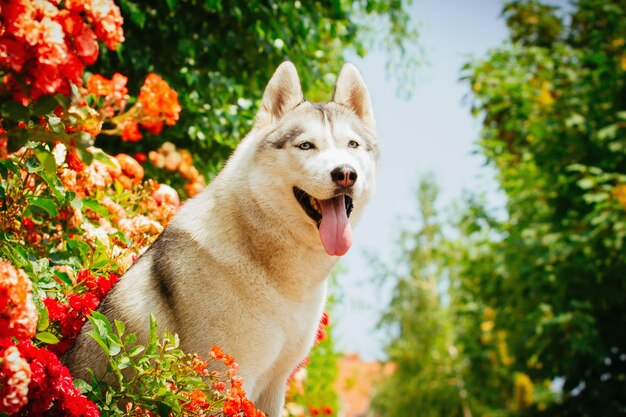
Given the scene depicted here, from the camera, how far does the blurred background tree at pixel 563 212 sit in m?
7.29

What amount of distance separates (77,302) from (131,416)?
0.65 m

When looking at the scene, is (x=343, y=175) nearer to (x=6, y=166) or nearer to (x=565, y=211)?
(x=6, y=166)

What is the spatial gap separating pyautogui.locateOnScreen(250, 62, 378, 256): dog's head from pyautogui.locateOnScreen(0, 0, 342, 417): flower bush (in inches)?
21.1

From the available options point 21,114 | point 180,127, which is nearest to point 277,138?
point 21,114

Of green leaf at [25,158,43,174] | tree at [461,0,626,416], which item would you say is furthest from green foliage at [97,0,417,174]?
tree at [461,0,626,416]

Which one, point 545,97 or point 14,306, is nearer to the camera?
point 14,306

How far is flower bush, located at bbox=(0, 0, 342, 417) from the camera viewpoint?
1.67 meters

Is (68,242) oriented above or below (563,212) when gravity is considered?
above

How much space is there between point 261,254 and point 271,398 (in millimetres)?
711

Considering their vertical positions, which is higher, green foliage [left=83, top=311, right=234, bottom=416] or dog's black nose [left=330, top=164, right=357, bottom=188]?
dog's black nose [left=330, top=164, right=357, bottom=188]

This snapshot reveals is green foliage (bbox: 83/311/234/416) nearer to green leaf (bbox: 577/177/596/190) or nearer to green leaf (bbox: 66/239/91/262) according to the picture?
green leaf (bbox: 66/239/91/262)

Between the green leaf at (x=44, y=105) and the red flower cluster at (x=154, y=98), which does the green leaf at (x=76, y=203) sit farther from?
the green leaf at (x=44, y=105)

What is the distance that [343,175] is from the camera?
2.48m

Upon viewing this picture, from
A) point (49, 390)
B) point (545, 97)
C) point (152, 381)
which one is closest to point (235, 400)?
point (152, 381)
